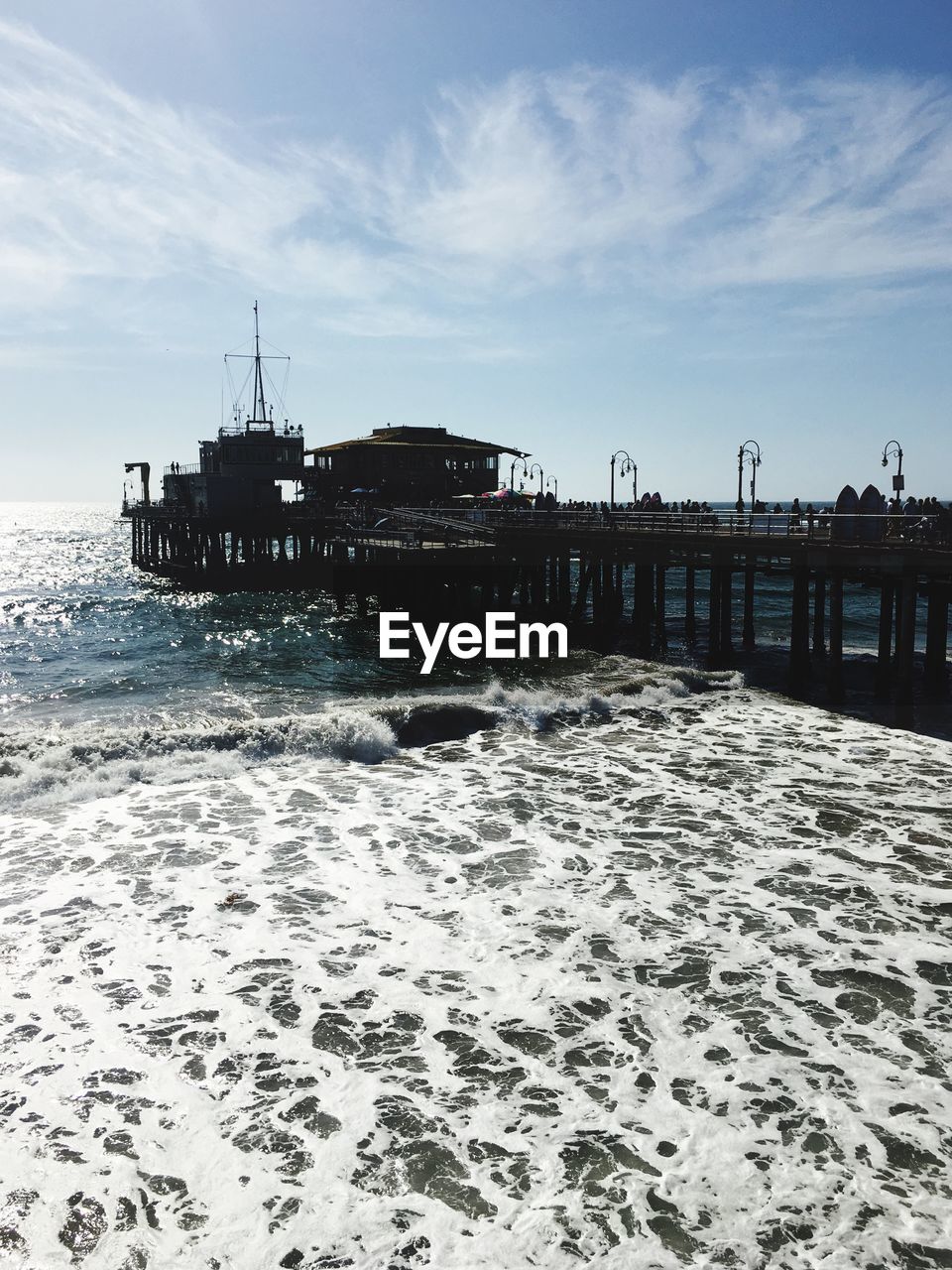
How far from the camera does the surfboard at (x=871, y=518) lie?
22188 mm

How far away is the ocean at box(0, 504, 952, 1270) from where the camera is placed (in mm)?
6051

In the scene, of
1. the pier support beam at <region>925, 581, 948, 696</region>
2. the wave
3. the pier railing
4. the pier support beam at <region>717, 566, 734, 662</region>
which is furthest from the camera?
the pier support beam at <region>717, 566, 734, 662</region>

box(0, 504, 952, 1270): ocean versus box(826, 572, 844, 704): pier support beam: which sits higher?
box(826, 572, 844, 704): pier support beam

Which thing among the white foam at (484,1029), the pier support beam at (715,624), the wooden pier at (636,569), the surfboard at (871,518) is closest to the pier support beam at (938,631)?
the wooden pier at (636,569)

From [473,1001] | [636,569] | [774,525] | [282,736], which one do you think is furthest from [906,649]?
[473,1001]

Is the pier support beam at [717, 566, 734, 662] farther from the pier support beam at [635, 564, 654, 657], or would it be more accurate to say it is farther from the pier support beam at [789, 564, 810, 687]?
the pier support beam at [789, 564, 810, 687]

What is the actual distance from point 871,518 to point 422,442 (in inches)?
1670

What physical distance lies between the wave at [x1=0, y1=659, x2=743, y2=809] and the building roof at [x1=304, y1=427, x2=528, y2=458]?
122ft

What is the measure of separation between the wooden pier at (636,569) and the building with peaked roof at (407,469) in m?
3.57

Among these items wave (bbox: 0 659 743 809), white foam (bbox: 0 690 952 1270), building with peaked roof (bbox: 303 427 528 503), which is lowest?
white foam (bbox: 0 690 952 1270)

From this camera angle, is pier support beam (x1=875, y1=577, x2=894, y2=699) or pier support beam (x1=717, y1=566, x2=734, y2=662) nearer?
pier support beam (x1=875, y1=577, x2=894, y2=699)

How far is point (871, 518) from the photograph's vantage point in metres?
22.5

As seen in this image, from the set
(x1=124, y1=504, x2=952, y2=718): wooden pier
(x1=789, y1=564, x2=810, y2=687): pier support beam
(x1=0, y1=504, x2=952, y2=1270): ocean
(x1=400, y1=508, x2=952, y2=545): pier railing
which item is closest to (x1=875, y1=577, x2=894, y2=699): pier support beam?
(x1=124, y1=504, x2=952, y2=718): wooden pier

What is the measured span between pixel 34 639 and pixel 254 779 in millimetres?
25921
